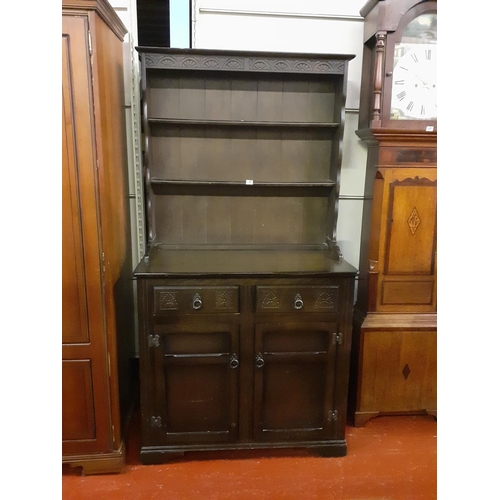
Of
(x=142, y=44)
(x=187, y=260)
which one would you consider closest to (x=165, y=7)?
(x=142, y=44)

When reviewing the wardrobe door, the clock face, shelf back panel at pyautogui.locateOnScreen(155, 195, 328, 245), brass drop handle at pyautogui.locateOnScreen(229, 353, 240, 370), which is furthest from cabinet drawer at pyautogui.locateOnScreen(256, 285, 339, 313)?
the clock face

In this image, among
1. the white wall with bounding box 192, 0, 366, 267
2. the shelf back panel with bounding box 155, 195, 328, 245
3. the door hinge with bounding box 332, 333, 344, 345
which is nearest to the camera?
the door hinge with bounding box 332, 333, 344, 345

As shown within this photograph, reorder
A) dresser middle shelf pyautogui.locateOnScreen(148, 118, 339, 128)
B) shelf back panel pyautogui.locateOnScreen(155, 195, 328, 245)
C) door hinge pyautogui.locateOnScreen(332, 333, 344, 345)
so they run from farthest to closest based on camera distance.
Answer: shelf back panel pyautogui.locateOnScreen(155, 195, 328, 245)
dresser middle shelf pyautogui.locateOnScreen(148, 118, 339, 128)
door hinge pyautogui.locateOnScreen(332, 333, 344, 345)

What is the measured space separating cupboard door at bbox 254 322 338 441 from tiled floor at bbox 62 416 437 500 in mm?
134

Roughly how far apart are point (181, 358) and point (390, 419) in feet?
4.13

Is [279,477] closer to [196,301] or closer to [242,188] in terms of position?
[196,301]

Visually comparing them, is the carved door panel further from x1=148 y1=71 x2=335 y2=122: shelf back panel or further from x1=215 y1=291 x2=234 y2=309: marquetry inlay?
x1=215 y1=291 x2=234 y2=309: marquetry inlay

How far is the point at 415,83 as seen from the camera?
196 cm

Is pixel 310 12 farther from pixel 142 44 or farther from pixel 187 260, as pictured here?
pixel 187 260

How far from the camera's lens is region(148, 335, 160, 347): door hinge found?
70.8 inches

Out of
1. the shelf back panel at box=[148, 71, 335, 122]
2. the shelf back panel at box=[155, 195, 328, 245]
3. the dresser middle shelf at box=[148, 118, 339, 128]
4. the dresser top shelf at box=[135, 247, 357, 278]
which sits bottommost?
the dresser top shelf at box=[135, 247, 357, 278]

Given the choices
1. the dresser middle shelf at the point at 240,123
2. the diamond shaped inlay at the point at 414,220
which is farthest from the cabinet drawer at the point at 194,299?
the diamond shaped inlay at the point at 414,220

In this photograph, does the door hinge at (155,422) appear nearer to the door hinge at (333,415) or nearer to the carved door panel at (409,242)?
the door hinge at (333,415)

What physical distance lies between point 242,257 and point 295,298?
368mm
